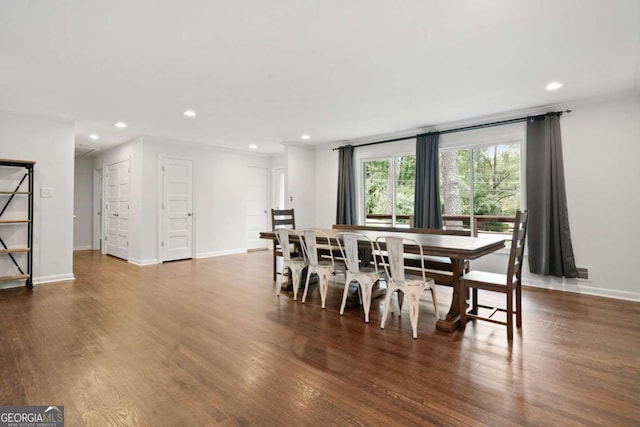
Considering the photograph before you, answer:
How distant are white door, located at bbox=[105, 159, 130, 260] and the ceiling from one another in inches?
92.1

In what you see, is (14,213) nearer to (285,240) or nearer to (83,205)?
(285,240)

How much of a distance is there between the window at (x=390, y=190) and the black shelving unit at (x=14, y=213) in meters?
5.47

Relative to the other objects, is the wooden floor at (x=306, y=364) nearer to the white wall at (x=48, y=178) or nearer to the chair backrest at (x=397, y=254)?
the chair backrest at (x=397, y=254)

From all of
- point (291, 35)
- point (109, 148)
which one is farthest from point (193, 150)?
point (291, 35)

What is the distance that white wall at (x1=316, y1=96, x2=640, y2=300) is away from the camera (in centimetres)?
389

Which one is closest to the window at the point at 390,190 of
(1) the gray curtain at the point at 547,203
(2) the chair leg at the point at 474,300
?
(1) the gray curtain at the point at 547,203

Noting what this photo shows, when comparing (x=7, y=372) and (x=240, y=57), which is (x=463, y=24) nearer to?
(x=240, y=57)

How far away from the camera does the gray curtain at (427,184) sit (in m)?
5.31

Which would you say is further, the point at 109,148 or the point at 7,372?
the point at 109,148

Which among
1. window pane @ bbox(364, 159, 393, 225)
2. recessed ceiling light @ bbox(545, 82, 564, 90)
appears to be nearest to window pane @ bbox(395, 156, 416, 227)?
window pane @ bbox(364, 159, 393, 225)

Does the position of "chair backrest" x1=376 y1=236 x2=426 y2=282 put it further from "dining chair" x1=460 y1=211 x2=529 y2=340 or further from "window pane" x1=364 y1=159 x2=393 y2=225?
"window pane" x1=364 y1=159 x2=393 y2=225

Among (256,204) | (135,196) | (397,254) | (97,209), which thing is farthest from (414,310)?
(97,209)

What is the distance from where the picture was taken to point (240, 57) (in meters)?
2.91

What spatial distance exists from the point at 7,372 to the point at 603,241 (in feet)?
19.9
